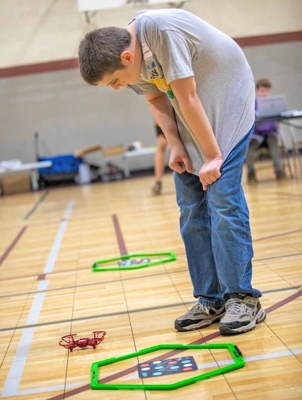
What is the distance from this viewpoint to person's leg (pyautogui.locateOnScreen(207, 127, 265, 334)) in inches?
90.7

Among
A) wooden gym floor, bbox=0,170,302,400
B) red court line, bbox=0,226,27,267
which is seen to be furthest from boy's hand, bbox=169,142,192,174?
red court line, bbox=0,226,27,267

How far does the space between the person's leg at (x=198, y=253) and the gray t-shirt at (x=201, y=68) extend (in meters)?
0.12

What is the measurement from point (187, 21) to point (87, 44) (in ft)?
1.19

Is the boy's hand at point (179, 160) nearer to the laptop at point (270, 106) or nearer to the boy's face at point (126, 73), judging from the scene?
the boy's face at point (126, 73)

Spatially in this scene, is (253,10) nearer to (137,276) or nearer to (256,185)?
(256,185)

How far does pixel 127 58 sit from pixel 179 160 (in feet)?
1.49

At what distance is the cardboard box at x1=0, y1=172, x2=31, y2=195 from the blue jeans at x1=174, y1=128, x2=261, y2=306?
9.82 m

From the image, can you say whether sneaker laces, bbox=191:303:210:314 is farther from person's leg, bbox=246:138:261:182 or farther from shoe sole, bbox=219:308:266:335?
person's leg, bbox=246:138:261:182

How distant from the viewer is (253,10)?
10469 millimetres

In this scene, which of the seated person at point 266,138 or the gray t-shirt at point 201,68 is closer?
the gray t-shirt at point 201,68

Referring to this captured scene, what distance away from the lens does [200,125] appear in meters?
2.25

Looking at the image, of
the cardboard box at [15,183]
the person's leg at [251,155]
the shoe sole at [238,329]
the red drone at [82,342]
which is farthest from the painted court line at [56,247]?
the cardboard box at [15,183]

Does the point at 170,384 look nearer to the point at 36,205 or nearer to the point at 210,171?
the point at 210,171

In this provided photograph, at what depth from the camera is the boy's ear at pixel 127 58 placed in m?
2.18
